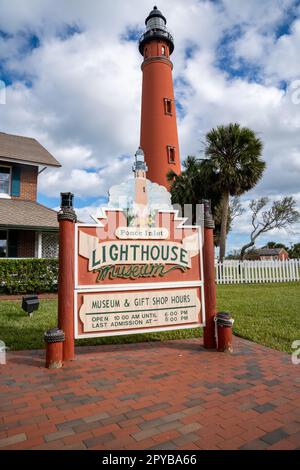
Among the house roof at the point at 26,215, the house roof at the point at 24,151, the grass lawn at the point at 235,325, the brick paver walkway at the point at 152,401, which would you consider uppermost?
the house roof at the point at 24,151

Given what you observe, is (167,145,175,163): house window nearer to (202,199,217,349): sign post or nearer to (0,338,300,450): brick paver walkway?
(202,199,217,349): sign post

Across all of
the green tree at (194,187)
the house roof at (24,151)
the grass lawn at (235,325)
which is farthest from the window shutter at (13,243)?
the green tree at (194,187)

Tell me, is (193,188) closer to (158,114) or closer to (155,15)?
(158,114)

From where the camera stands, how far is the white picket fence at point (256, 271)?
52.3 ft

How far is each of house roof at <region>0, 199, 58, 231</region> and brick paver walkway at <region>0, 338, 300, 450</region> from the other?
29.3ft

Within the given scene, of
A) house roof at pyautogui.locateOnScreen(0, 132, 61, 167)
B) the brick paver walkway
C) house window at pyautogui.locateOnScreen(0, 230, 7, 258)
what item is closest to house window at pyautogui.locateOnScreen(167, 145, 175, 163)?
house roof at pyautogui.locateOnScreen(0, 132, 61, 167)

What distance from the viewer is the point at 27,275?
11.8 m

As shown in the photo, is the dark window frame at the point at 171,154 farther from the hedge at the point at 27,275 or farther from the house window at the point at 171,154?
the hedge at the point at 27,275

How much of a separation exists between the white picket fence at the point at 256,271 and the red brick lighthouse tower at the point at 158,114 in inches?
351

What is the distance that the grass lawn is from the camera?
545cm

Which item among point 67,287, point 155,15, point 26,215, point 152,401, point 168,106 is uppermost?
point 155,15

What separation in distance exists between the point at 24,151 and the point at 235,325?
13790 millimetres

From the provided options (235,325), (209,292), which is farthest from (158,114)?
(209,292)
